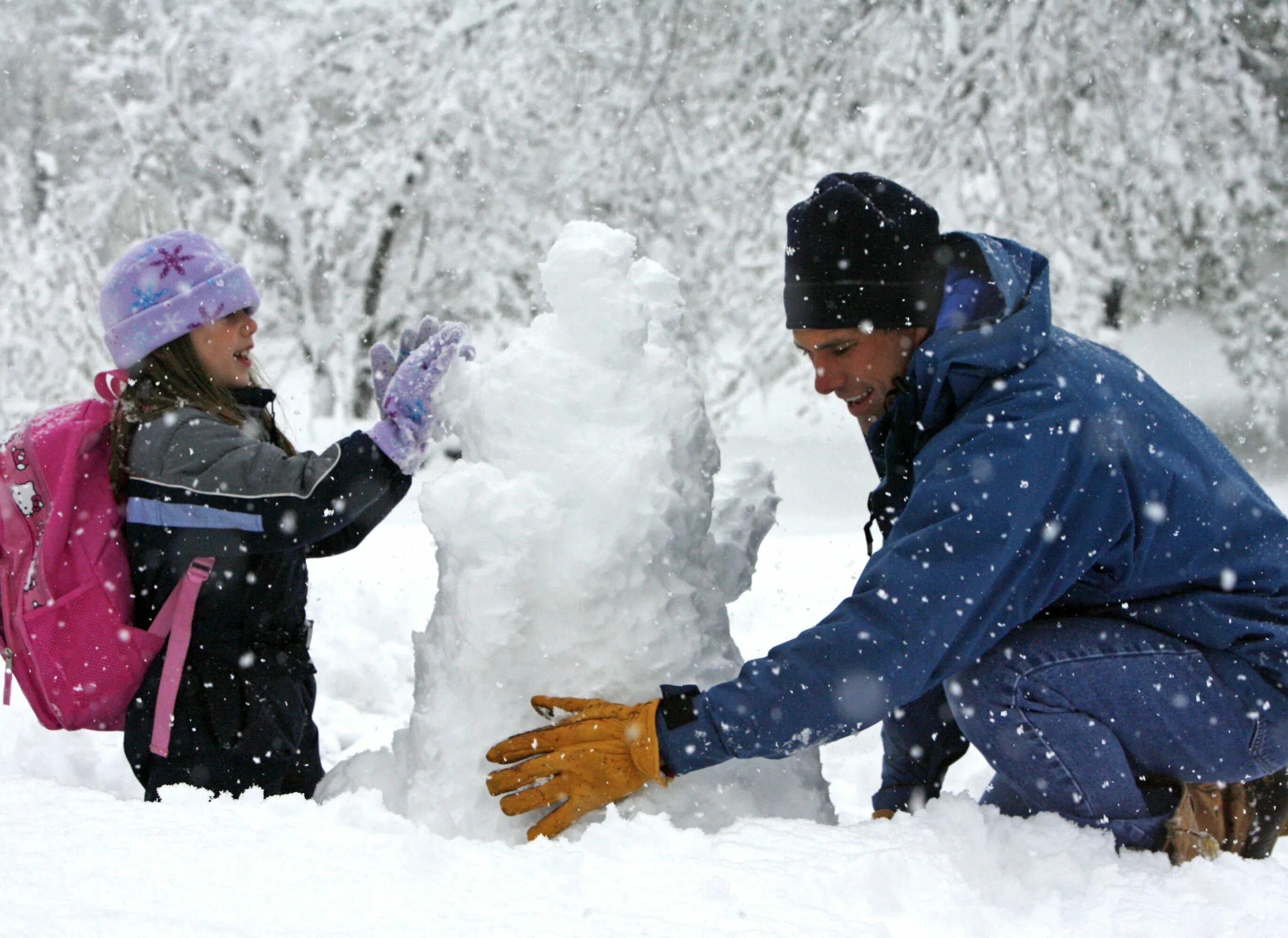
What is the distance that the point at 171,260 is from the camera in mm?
2420

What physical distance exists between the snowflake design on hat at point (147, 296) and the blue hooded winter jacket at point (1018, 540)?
1481mm

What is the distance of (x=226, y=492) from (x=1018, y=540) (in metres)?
1.50

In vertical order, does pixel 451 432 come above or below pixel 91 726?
above

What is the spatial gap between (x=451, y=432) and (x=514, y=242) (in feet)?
18.7

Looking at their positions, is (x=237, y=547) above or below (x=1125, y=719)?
below

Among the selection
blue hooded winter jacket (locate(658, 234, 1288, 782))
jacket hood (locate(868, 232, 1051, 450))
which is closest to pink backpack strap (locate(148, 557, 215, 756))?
blue hooded winter jacket (locate(658, 234, 1288, 782))

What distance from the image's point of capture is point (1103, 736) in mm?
1970

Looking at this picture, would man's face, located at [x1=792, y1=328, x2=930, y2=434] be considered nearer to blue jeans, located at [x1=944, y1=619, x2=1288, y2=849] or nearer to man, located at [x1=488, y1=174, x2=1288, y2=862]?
man, located at [x1=488, y1=174, x2=1288, y2=862]

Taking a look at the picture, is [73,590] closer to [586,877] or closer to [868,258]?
[586,877]

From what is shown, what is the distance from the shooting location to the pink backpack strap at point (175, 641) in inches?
89.0

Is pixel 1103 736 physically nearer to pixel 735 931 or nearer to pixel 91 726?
pixel 735 931

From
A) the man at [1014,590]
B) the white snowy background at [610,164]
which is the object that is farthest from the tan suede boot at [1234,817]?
the white snowy background at [610,164]

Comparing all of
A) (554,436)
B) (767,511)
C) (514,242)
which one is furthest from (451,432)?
(514,242)

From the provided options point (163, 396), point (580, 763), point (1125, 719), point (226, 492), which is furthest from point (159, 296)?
point (1125, 719)
